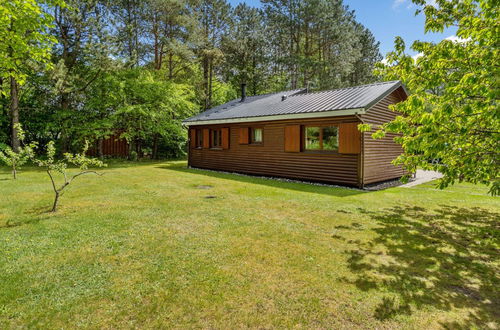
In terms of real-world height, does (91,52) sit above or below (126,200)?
above

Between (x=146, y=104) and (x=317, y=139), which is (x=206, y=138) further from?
(x=317, y=139)

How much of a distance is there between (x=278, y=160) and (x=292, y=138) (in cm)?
112

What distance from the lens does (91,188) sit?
7629 mm

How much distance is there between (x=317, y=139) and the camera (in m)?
9.59

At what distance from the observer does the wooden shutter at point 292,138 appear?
9.87 meters

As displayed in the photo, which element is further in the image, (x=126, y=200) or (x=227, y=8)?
(x=227, y=8)

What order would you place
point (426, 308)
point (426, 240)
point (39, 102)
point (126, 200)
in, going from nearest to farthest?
point (426, 308) → point (426, 240) → point (126, 200) → point (39, 102)

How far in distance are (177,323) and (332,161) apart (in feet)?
25.5

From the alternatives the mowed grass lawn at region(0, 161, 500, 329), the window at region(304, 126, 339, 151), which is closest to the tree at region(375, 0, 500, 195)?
the mowed grass lawn at region(0, 161, 500, 329)

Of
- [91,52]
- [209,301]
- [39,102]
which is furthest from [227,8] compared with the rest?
[209,301]

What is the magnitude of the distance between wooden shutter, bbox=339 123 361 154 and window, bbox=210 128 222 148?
6.68 meters

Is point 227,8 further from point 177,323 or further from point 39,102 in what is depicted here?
point 177,323

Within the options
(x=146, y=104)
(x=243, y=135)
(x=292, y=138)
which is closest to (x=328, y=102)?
(x=292, y=138)

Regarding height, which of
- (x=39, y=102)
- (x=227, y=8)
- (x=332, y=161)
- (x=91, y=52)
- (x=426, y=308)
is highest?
(x=227, y=8)
